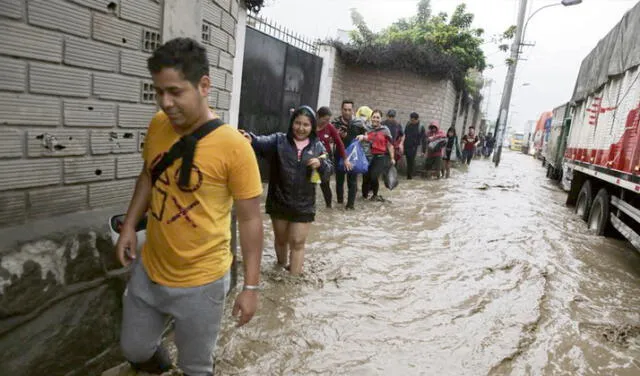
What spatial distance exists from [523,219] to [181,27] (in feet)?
24.3

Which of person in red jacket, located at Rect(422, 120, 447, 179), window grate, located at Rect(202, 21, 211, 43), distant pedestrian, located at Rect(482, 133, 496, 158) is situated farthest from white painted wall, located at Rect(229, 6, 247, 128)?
distant pedestrian, located at Rect(482, 133, 496, 158)

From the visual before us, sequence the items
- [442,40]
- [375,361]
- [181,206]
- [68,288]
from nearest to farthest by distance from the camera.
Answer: [181,206], [68,288], [375,361], [442,40]

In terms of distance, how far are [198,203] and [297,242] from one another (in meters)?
2.33

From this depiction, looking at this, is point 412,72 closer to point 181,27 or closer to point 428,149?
point 428,149

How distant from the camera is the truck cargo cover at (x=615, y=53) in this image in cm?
607

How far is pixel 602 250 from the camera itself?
632 cm

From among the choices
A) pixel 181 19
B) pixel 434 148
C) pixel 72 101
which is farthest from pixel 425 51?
pixel 72 101

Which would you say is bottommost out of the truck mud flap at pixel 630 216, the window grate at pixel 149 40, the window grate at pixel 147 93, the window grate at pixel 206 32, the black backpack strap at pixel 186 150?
the truck mud flap at pixel 630 216

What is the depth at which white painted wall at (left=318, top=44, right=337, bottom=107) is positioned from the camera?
1141cm

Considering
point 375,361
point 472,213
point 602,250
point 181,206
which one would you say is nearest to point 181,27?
point 181,206

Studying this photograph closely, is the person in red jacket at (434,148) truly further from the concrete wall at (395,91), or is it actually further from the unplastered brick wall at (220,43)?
the unplastered brick wall at (220,43)

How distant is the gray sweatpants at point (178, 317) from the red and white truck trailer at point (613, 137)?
16.6ft

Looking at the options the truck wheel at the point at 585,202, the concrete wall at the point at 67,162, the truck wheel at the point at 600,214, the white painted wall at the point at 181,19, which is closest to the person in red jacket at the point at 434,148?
the truck wheel at the point at 585,202

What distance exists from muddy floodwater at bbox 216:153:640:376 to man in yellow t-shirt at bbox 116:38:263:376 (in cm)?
96
